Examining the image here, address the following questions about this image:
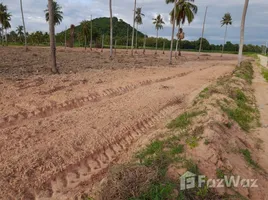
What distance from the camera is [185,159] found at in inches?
173

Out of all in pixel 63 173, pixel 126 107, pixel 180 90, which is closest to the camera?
pixel 63 173

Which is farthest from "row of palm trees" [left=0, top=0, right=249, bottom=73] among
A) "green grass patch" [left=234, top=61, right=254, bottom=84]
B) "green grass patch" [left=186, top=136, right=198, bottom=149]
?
"green grass patch" [left=186, top=136, right=198, bottom=149]

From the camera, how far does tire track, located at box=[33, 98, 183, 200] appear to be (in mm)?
3816

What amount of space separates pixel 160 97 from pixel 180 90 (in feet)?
7.29

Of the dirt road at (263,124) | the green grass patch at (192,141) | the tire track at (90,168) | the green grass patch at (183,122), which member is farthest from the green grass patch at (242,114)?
the tire track at (90,168)

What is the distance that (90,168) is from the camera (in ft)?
14.7

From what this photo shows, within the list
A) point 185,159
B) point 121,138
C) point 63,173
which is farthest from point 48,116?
point 185,159

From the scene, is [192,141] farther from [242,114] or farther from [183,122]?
[242,114]

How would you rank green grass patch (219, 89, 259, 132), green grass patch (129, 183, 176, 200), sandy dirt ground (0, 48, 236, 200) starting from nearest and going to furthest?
green grass patch (129, 183, 176, 200)
sandy dirt ground (0, 48, 236, 200)
green grass patch (219, 89, 259, 132)

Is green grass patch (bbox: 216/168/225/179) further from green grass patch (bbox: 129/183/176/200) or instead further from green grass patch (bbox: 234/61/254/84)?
green grass patch (bbox: 234/61/254/84)

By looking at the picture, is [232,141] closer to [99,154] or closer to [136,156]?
[136,156]

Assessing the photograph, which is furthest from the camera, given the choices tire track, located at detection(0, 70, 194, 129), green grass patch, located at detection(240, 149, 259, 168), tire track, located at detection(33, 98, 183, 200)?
tire track, located at detection(0, 70, 194, 129)

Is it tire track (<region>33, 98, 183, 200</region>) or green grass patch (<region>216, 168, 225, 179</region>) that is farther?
green grass patch (<region>216, 168, 225, 179</region>)

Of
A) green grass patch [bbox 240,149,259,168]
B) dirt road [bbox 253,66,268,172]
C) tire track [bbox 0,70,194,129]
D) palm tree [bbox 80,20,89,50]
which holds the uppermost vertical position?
palm tree [bbox 80,20,89,50]
